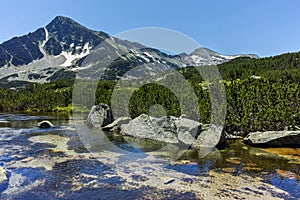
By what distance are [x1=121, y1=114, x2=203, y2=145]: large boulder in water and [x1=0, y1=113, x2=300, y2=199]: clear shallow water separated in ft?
11.6

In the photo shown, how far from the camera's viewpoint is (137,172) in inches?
781

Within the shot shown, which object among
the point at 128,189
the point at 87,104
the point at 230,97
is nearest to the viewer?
the point at 128,189

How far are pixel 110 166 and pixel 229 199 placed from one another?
32.5 ft

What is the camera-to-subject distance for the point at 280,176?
18.8 m

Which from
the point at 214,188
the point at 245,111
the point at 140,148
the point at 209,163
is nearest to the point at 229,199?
the point at 214,188

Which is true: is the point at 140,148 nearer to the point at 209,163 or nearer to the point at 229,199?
the point at 209,163

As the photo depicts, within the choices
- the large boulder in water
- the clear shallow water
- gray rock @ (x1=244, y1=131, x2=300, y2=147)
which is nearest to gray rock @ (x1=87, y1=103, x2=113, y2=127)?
the large boulder in water

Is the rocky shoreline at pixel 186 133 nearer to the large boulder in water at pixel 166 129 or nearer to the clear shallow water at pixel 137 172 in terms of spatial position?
the large boulder in water at pixel 166 129

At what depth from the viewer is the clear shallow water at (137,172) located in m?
15.7

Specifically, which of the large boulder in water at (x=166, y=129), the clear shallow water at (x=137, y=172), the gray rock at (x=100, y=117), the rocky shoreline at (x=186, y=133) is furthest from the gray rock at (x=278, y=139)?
the gray rock at (x=100, y=117)

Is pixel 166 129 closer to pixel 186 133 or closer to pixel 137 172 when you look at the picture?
pixel 186 133

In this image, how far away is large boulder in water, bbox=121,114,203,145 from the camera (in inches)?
1174

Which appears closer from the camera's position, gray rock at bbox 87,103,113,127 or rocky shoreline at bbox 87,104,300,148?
rocky shoreline at bbox 87,104,300,148

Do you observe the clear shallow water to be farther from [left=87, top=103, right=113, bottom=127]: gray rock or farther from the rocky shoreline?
[left=87, top=103, right=113, bottom=127]: gray rock
